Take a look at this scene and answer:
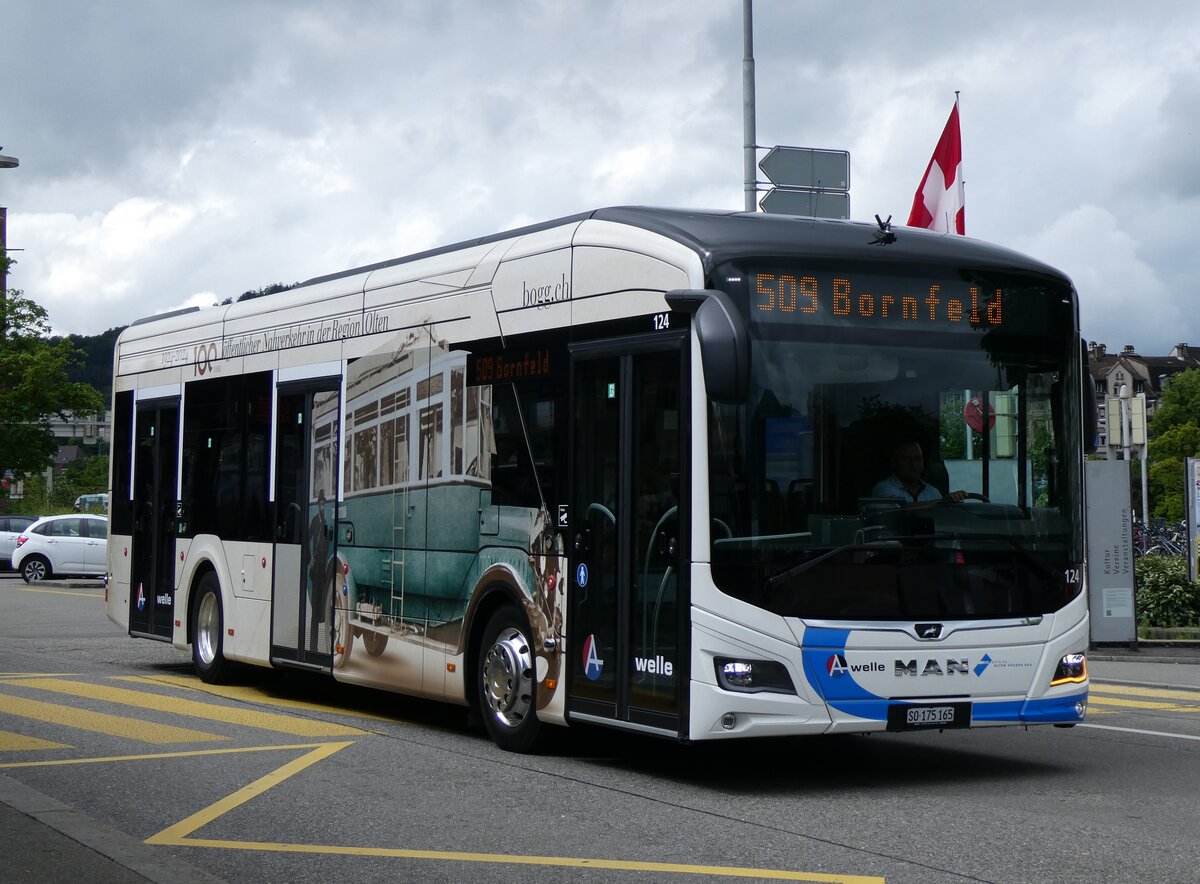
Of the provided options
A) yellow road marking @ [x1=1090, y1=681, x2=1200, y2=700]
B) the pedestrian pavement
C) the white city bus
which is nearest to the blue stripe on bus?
the white city bus

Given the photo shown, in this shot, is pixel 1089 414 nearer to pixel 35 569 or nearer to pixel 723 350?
pixel 723 350

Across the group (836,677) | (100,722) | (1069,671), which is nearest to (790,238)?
(836,677)

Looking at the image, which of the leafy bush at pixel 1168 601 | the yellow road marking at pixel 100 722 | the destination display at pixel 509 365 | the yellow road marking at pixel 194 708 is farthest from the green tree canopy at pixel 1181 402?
the destination display at pixel 509 365

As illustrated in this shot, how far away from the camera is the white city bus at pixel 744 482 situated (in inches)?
349

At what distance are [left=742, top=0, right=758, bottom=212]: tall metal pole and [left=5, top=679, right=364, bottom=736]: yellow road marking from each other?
357 inches

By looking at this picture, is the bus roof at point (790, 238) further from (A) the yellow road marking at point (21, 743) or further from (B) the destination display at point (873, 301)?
(A) the yellow road marking at point (21, 743)

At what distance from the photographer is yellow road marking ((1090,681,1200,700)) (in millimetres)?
15070

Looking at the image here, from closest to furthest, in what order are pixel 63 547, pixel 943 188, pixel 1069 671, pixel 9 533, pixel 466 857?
pixel 466 857
pixel 1069 671
pixel 943 188
pixel 63 547
pixel 9 533

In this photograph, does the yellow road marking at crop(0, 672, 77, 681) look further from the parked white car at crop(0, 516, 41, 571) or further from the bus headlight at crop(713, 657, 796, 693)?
the parked white car at crop(0, 516, 41, 571)

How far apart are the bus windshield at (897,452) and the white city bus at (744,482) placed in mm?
14

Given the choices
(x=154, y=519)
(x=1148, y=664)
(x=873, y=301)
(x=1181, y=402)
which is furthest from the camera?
(x=1181, y=402)

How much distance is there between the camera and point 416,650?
38.3ft

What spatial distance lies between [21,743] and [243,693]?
3701mm

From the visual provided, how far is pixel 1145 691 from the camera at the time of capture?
15547mm
